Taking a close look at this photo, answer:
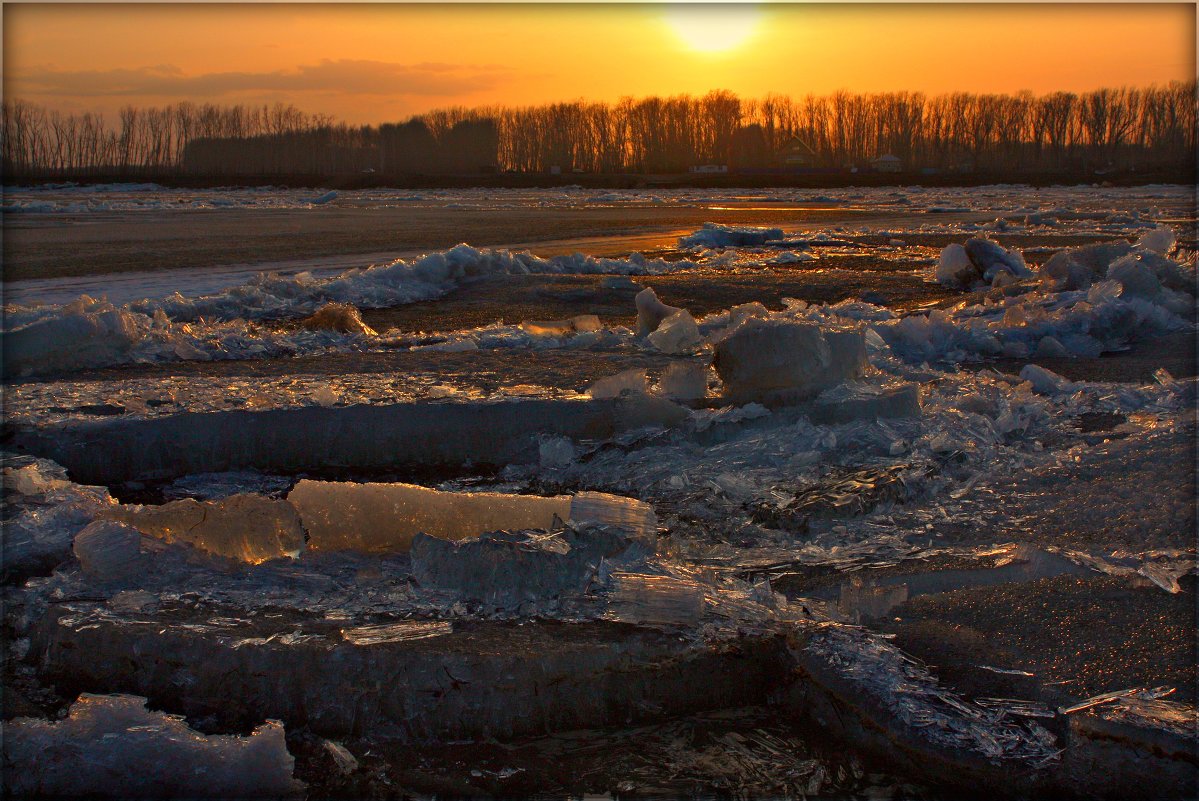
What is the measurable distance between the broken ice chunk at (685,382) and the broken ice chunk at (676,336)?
3.76ft

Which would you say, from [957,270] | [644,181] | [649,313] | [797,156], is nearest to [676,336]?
[649,313]

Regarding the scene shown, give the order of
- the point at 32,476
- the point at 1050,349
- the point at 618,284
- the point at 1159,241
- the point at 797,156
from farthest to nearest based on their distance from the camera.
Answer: the point at 797,156
the point at 618,284
the point at 1159,241
the point at 1050,349
the point at 32,476

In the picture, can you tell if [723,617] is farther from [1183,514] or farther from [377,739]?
[1183,514]

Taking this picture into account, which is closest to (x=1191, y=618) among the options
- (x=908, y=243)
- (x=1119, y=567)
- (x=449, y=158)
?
(x=1119, y=567)

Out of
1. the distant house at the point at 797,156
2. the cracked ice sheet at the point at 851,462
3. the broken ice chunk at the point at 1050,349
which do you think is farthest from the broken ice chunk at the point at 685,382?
the distant house at the point at 797,156

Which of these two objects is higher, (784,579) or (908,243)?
(908,243)

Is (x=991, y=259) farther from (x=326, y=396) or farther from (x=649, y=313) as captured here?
(x=326, y=396)

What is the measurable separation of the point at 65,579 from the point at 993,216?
23030 millimetres

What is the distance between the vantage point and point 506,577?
2.51m

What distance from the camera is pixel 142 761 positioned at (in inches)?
74.9

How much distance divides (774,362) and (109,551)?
277 cm

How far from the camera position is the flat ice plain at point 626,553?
2.01 meters

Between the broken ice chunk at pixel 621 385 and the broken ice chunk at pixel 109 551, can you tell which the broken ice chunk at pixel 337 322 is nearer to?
the broken ice chunk at pixel 621 385

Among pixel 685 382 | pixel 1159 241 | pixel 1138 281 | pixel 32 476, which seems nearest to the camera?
pixel 32 476
